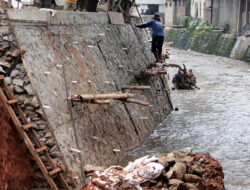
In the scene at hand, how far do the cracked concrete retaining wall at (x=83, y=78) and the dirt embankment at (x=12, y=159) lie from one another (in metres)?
0.67

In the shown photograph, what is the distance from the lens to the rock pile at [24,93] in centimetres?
745

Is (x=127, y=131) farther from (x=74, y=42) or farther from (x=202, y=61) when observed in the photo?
(x=202, y=61)

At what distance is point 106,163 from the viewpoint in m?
8.91

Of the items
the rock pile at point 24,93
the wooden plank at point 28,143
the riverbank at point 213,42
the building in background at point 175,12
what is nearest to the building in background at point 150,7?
the building in background at point 175,12

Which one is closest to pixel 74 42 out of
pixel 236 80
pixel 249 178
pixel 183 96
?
pixel 249 178

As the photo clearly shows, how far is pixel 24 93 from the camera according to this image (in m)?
7.57

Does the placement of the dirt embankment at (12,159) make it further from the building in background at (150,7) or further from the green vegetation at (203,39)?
the building in background at (150,7)

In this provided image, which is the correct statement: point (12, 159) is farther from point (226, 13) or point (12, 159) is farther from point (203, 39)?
point (203, 39)

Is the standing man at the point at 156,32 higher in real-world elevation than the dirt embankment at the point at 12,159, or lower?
higher

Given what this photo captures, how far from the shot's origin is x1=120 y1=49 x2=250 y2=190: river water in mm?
10789

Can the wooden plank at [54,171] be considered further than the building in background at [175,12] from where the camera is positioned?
No

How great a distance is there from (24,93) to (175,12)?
165 ft

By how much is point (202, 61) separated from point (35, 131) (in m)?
27.3

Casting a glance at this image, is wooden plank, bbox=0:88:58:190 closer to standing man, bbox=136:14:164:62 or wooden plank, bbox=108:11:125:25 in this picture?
wooden plank, bbox=108:11:125:25
